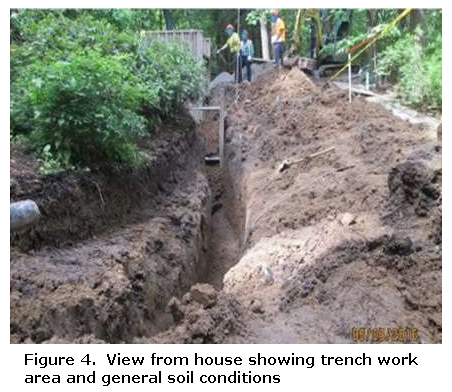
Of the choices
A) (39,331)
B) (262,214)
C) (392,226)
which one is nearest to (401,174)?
(392,226)

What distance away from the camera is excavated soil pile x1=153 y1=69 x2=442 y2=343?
421 cm

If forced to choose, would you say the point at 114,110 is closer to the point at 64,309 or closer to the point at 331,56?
the point at 64,309

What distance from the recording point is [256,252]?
713 centimetres

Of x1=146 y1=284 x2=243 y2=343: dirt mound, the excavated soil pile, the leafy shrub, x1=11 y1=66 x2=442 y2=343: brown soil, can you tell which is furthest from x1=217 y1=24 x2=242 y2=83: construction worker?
x1=146 y1=284 x2=243 y2=343: dirt mound

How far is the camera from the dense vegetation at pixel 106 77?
20.4 ft

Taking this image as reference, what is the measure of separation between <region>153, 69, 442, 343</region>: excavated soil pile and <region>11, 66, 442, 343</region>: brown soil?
0.02 m

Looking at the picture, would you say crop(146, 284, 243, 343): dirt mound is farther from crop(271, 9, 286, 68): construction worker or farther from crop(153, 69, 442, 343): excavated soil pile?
crop(271, 9, 286, 68): construction worker

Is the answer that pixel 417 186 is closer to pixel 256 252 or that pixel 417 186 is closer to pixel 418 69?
pixel 256 252

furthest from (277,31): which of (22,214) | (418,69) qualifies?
(22,214)

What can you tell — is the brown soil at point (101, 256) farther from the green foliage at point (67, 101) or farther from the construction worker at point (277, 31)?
the construction worker at point (277, 31)

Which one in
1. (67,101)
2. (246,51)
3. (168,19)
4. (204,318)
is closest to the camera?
(204,318)

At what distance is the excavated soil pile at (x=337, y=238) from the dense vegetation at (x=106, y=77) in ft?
5.69

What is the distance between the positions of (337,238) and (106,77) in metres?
3.40

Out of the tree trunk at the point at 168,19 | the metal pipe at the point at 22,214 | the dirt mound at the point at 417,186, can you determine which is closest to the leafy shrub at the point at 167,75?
the metal pipe at the point at 22,214
